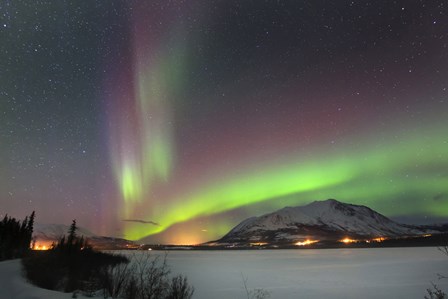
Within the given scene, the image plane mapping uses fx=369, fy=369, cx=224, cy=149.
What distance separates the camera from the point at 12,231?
8850 cm

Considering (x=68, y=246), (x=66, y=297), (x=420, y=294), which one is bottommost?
(x=420, y=294)

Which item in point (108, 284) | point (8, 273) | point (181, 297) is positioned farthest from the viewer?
point (8, 273)

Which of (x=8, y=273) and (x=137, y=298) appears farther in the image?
(x=8, y=273)

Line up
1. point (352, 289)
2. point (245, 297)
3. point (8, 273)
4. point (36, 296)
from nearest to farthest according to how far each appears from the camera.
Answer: point (36, 296) < point (8, 273) < point (245, 297) < point (352, 289)

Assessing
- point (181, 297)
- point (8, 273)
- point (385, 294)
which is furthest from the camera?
point (385, 294)

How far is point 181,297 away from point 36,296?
28.2 feet

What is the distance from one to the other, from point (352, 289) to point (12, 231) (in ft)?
256

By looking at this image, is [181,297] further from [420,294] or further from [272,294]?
[420,294]

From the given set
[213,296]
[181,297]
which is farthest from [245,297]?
[181,297]

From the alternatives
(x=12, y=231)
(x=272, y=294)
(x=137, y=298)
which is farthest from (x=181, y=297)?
(x=12, y=231)

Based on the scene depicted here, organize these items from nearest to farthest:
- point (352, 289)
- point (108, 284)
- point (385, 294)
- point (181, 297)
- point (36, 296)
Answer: point (36, 296)
point (181, 297)
point (108, 284)
point (385, 294)
point (352, 289)

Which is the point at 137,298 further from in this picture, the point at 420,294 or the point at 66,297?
the point at 420,294

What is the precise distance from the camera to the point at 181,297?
2359cm

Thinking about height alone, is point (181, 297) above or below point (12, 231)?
below
